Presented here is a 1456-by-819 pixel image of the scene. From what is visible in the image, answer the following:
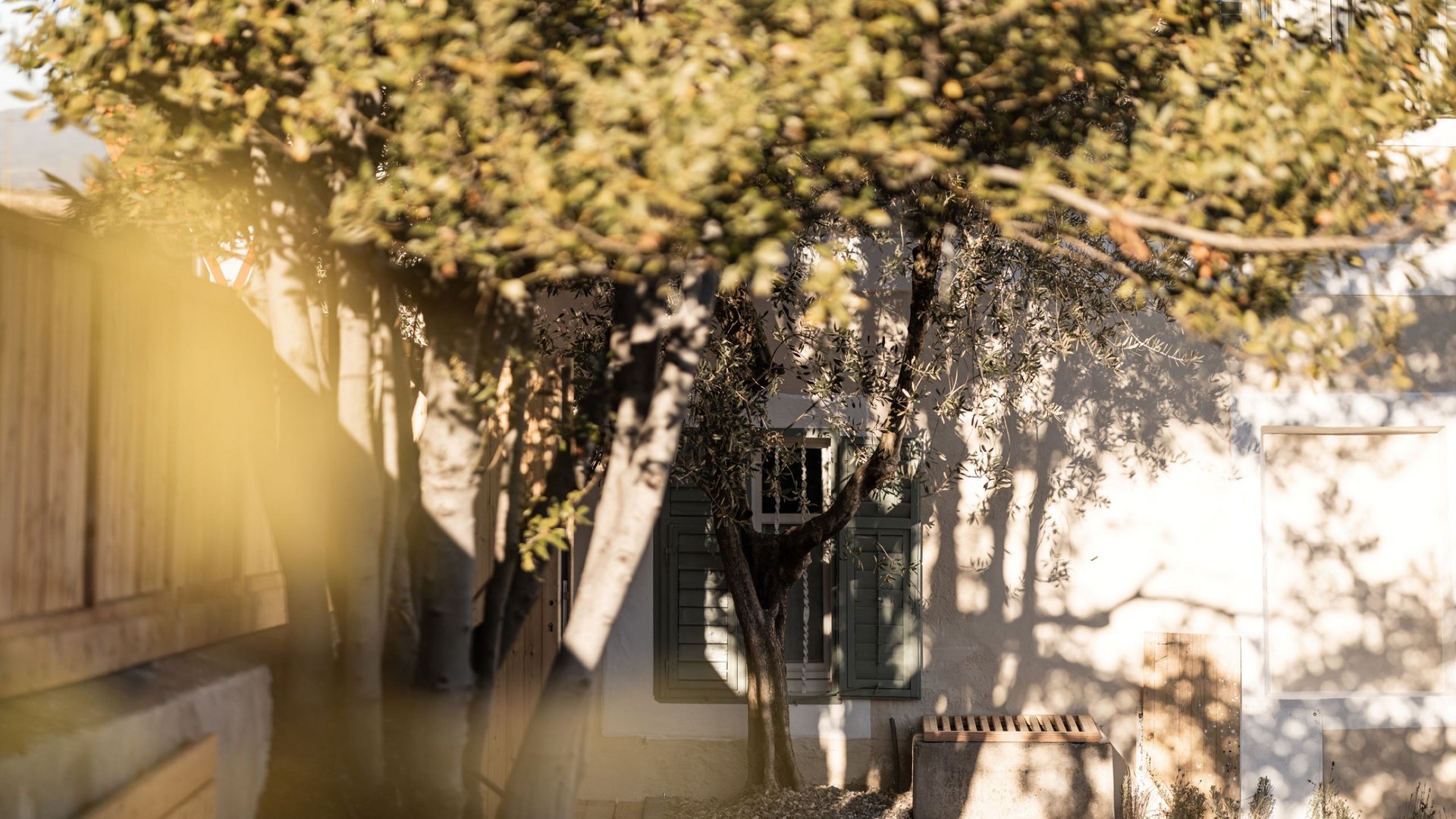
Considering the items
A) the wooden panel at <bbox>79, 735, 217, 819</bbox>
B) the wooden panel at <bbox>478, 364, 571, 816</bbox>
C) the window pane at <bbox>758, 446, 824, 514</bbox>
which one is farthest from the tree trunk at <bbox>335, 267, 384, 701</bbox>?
the window pane at <bbox>758, 446, 824, 514</bbox>

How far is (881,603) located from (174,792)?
5.94 meters

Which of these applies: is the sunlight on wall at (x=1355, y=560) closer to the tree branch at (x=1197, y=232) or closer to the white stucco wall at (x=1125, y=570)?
the white stucco wall at (x=1125, y=570)

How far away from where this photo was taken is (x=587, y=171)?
3189 millimetres

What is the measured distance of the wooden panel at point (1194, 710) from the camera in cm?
861

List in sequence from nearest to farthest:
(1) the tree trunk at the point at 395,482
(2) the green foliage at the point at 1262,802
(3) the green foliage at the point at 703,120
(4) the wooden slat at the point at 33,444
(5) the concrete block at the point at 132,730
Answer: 1. (5) the concrete block at the point at 132,730
2. (4) the wooden slat at the point at 33,444
3. (3) the green foliage at the point at 703,120
4. (1) the tree trunk at the point at 395,482
5. (2) the green foliage at the point at 1262,802

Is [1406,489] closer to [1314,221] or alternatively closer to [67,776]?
[1314,221]

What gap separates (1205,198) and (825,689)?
5879 mm

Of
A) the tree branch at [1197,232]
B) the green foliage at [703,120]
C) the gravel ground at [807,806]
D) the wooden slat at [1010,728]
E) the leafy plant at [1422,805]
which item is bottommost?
the leafy plant at [1422,805]

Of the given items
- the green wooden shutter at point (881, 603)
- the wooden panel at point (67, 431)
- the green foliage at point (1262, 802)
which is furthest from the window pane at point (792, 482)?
the wooden panel at point (67, 431)

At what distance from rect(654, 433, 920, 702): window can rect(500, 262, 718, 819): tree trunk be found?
466 cm

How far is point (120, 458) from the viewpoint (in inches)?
142

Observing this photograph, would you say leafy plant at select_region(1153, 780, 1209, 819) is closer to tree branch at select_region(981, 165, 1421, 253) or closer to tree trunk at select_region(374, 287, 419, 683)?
tree branch at select_region(981, 165, 1421, 253)

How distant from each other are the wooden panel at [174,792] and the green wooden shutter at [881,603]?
17.9 feet

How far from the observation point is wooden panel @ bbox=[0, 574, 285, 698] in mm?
2889
